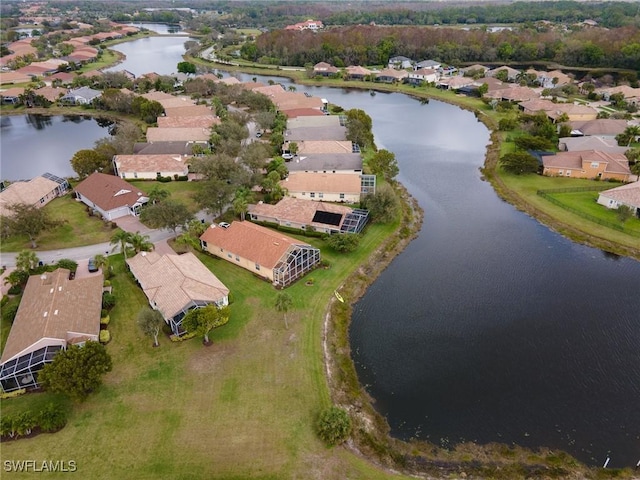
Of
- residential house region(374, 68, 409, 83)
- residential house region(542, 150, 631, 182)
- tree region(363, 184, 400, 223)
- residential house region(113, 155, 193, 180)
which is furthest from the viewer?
residential house region(374, 68, 409, 83)

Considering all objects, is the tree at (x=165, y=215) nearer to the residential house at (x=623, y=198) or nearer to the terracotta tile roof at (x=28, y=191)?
the terracotta tile roof at (x=28, y=191)

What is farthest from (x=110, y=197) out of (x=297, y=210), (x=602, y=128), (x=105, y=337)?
(x=602, y=128)

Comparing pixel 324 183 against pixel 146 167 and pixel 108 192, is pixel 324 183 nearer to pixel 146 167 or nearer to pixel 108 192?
pixel 146 167

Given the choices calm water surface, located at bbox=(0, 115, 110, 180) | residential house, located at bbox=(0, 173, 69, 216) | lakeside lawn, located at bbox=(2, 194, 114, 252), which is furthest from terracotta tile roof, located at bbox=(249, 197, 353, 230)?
calm water surface, located at bbox=(0, 115, 110, 180)

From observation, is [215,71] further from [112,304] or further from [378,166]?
[112,304]

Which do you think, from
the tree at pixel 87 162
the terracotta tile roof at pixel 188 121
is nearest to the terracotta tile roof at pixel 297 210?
the tree at pixel 87 162

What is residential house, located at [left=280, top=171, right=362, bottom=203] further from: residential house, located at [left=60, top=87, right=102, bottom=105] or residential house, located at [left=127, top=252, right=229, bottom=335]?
residential house, located at [left=60, top=87, right=102, bottom=105]
